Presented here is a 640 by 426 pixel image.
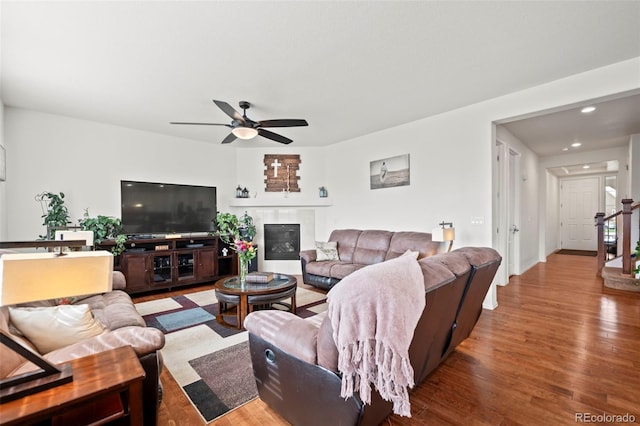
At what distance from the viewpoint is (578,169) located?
771cm

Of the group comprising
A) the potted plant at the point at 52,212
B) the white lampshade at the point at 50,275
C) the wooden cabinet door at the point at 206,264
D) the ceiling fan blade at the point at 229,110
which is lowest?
the wooden cabinet door at the point at 206,264

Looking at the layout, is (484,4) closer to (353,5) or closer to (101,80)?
(353,5)

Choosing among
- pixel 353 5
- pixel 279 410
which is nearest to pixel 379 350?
pixel 279 410

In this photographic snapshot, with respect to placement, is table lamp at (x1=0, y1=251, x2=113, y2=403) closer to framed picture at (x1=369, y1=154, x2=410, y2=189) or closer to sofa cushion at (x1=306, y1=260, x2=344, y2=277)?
sofa cushion at (x1=306, y1=260, x2=344, y2=277)

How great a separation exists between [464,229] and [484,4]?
8.95ft

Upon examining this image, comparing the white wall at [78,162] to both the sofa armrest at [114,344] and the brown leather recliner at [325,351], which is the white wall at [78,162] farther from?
the brown leather recliner at [325,351]

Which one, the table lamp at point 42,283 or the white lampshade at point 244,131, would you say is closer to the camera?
the table lamp at point 42,283

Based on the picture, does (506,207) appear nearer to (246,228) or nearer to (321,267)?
(321,267)

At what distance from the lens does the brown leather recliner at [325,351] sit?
1.32 meters

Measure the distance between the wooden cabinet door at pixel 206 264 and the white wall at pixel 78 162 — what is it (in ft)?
4.64

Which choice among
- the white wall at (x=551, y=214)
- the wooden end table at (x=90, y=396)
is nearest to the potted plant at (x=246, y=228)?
the wooden end table at (x=90, y=396)

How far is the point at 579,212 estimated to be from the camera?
8.41 metres

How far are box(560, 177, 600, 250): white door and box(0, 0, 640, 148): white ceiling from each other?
745cm

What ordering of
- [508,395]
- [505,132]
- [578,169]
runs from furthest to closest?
[578,169], [505,132], [508,395]
